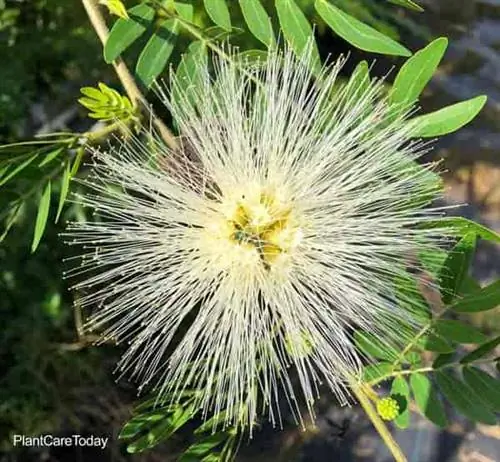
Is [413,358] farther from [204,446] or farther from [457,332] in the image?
[204,446]

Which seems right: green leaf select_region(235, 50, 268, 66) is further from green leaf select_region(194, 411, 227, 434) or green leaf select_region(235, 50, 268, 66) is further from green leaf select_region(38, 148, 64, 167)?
green leaf select_region(194, 411, 227, 434)

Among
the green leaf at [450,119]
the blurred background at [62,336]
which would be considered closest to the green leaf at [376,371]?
the green leaf at [450,119]

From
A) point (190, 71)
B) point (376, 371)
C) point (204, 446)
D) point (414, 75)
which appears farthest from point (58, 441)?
point (414, 75)

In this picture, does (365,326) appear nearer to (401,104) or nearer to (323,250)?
(323,250)

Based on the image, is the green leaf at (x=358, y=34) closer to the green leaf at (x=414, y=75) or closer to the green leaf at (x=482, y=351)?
the green leaf at (x=414, y=75)

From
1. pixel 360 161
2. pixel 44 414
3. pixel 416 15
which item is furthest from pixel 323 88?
pixel 416 15
